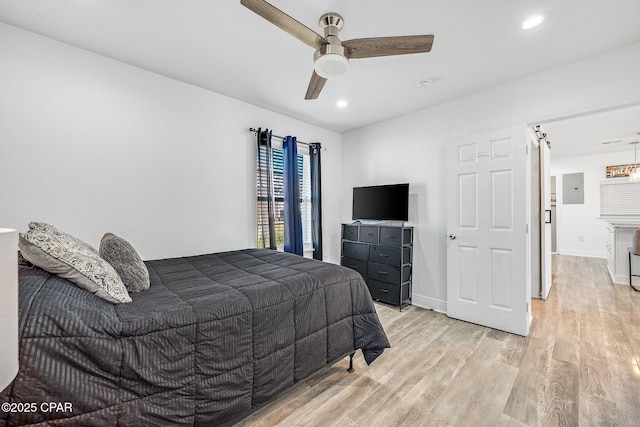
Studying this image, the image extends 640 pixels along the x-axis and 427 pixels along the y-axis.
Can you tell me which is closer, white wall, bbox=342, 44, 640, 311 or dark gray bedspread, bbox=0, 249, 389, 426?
dark gray bedspread, bbox=0, 249, 389, 426

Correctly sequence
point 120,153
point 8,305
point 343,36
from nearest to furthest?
point 8,305
point 343,36
point 120,153

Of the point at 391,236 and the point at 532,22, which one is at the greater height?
the point at 532,22

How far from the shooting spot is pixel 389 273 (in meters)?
3.48

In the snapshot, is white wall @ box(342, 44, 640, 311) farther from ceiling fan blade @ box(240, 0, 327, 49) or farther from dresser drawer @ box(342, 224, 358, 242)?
ceiling fan blade @ box(240, 0, 327, 49)

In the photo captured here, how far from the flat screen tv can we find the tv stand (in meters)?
0.16

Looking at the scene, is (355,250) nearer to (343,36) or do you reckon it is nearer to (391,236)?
(391,236)

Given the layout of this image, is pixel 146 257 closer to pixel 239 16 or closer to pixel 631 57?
pixel 239 16

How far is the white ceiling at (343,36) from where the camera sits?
1.79 m

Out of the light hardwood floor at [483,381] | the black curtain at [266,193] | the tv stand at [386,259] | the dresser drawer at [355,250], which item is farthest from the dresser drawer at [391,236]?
the black curtain at [266,193]

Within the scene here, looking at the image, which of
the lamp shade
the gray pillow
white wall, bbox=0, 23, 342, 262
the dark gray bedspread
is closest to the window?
white wall, bbox=0, 23, 342, 262

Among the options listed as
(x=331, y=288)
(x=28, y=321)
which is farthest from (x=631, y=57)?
(x=28, y=321)

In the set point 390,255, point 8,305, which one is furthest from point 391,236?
point 8,305

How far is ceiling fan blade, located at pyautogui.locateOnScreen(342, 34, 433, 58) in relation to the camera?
1.67m

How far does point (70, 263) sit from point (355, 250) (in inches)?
125
